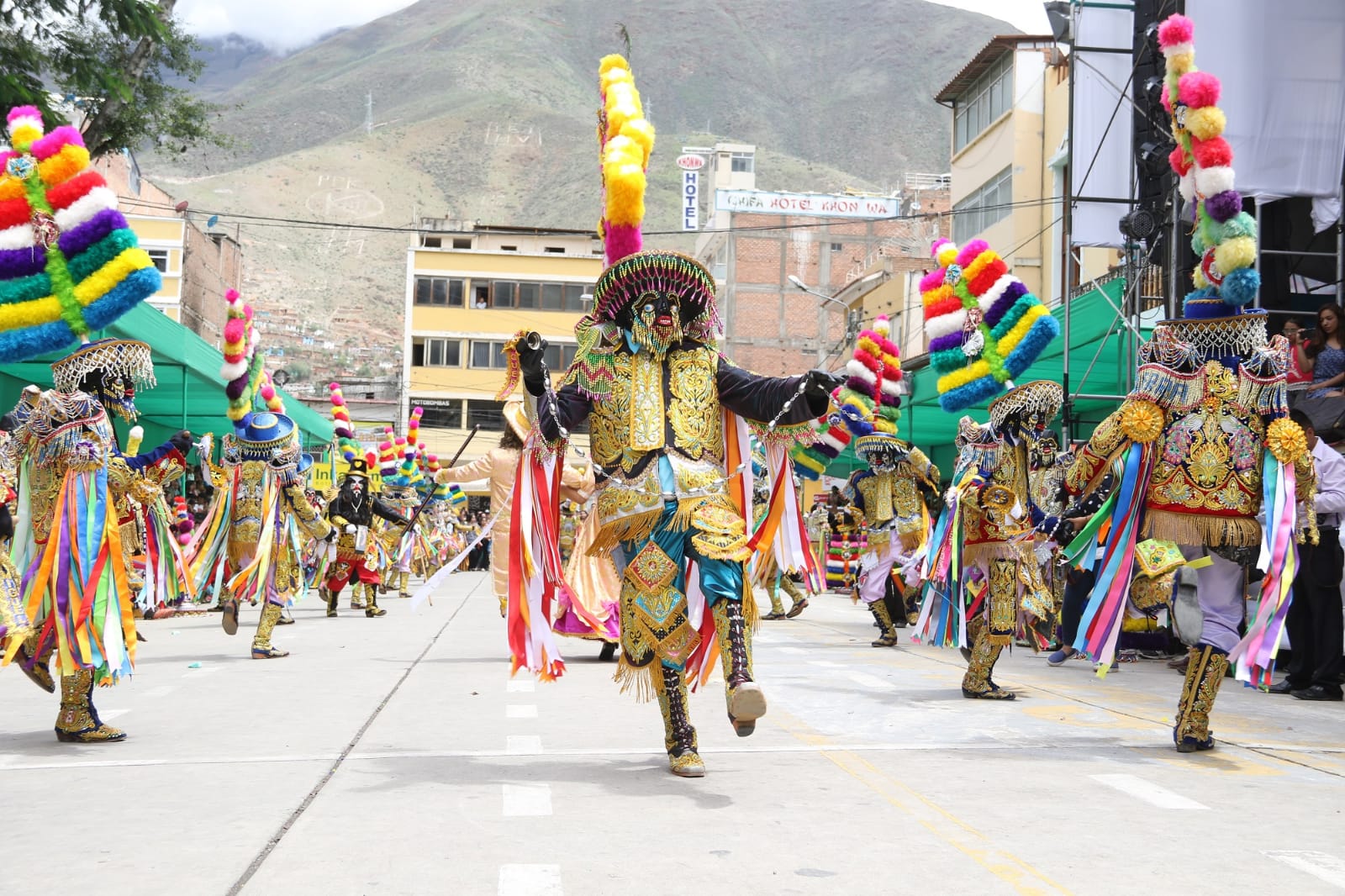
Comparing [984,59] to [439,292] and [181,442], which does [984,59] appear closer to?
[181,442]

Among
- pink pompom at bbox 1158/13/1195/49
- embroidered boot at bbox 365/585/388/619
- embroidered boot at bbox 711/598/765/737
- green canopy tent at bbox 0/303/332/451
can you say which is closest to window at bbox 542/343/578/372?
→ green canopy tent at bbox 0/303/332/451

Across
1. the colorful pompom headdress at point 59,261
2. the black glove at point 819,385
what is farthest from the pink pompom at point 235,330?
the black glove at point 819,385

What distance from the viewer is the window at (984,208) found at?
39000mm

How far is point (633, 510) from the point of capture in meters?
6.66

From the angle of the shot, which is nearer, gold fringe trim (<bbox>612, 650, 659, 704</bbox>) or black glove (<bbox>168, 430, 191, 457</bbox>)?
gold fringe trim (<bbox>612, 650, 659, 704</bbox>)

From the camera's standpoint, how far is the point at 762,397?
6902 mm

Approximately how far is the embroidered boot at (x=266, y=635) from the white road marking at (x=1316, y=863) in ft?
31.6

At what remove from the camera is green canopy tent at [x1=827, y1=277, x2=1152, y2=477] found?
18.0m

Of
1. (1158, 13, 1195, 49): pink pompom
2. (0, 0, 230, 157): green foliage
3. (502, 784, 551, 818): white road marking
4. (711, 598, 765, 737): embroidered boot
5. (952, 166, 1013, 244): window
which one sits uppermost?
(952, 166, 1013, 244): window

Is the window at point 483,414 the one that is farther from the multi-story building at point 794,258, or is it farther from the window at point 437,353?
the multi-story building at point 794,258

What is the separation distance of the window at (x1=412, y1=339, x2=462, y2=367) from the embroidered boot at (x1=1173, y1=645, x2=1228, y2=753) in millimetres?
64649

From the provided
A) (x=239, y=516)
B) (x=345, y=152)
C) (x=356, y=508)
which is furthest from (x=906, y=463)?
(x=345, y=152)

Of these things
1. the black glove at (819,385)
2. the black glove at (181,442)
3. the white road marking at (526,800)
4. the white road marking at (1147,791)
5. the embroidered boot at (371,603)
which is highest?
the black glove at (819,385)

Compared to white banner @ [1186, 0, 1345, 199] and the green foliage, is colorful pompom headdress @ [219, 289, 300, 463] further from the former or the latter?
white banner @ [1186, 0, 1345, 199]
